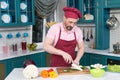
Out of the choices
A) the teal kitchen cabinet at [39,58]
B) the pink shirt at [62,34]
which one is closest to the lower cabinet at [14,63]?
the teal kitchen cabinet at [39,58]

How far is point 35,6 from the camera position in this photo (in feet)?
14.7

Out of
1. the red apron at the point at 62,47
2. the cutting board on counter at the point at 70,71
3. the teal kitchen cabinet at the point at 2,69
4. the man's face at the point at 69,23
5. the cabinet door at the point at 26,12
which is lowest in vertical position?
the teal kitchen cabinet at the point at 2,69

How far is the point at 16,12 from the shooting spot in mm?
3945

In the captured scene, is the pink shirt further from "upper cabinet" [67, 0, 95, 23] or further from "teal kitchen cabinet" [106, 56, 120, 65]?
"upper cabinet" [67, 0, 95, 23]

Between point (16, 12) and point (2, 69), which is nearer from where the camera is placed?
point (2, 69)

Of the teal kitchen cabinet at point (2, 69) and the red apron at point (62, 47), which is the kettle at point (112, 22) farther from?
the teal kitchen cabinet at point (2, 69)

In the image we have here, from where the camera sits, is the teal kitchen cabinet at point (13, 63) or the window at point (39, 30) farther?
the window at point (39, 30)

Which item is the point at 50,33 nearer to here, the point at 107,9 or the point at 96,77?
the point at 96,77

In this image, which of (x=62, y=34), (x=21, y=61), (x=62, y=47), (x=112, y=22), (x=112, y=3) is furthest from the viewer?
(x=112, y=22)

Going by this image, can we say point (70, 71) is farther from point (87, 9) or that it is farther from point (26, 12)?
point (87, 9)

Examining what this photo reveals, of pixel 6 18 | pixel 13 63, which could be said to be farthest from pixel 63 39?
pixel 6 18

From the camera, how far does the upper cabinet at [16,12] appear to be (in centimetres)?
376

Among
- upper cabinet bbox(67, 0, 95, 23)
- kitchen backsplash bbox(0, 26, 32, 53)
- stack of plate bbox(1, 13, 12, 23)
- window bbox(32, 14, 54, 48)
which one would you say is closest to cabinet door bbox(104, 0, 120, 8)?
upper cabinet bbox(67, 0, 95, 23)

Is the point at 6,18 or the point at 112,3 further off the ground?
the point at 112,3
